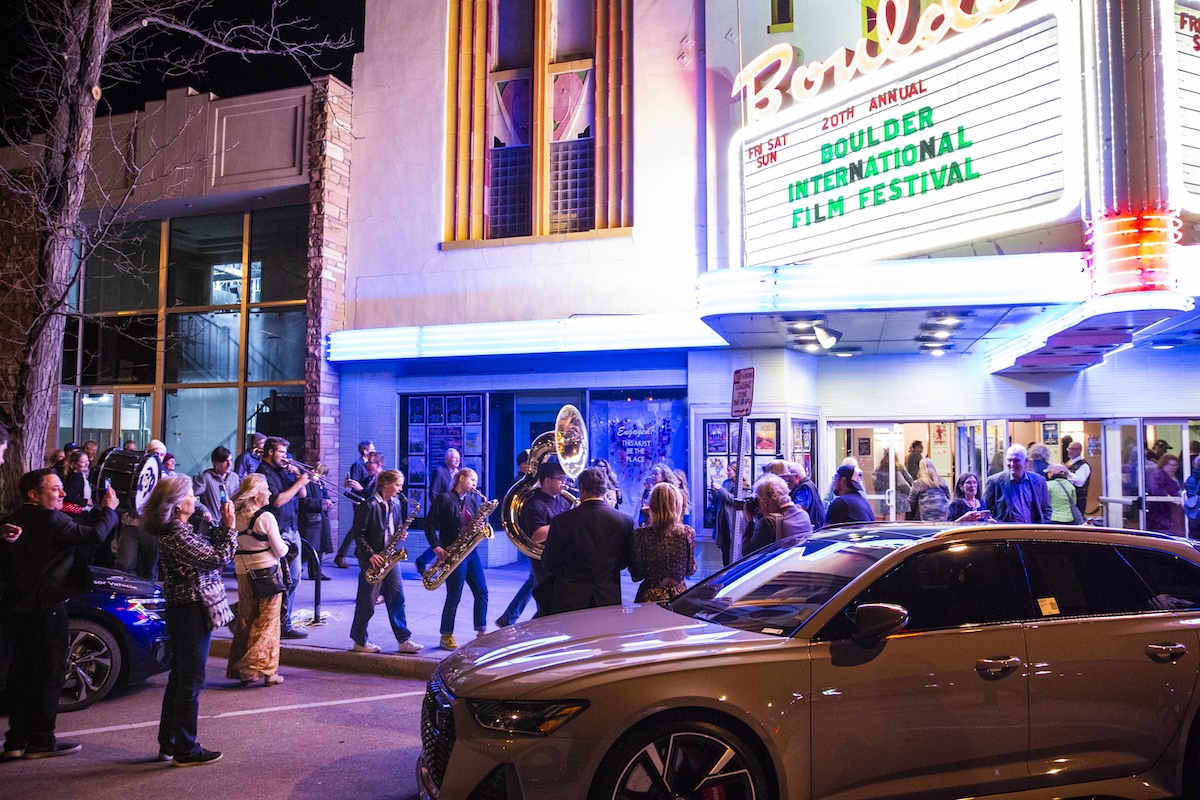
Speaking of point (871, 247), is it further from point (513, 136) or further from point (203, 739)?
point (203, 739)

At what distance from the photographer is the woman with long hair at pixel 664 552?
19.9ft

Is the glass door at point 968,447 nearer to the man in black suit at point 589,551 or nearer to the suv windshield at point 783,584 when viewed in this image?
the man in black suit at point 589,551

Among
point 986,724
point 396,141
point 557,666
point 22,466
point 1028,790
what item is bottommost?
point 1028,790

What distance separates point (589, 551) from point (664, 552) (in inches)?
21.1

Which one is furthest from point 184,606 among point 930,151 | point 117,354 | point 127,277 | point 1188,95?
point 127,277

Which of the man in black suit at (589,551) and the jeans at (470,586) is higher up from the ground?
the man in black suit at (589,551)

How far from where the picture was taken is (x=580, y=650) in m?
4.06

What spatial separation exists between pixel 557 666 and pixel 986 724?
1984 millimetres

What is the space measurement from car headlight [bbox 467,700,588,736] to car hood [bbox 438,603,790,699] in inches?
2.2

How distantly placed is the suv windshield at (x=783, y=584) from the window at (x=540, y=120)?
9725 mm

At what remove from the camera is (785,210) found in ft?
38.1

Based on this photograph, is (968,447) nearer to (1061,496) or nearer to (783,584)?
(1061,496)

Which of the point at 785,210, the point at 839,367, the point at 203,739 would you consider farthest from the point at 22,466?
the point at 839,367

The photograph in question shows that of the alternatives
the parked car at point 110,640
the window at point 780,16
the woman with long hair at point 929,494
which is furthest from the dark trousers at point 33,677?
the window at point 780,16
